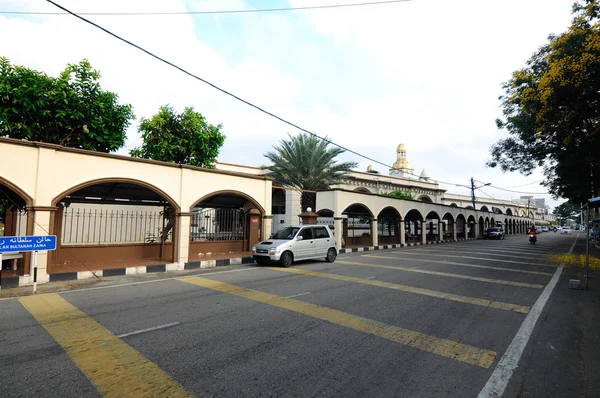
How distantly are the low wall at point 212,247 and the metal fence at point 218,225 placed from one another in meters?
0.32

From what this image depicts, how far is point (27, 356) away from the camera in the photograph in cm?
409

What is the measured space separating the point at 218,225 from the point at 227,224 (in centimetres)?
49

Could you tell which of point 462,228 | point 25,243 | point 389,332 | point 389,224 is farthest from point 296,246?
point 462,228

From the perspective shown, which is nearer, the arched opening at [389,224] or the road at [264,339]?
the road at [264,339]

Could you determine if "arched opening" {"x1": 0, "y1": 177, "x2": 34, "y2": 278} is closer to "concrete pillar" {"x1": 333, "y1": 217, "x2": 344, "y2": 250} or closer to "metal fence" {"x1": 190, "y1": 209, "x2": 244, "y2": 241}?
"metal fence" {"x1": 190, "y1": 209, "x2": 244, "y2": 241}

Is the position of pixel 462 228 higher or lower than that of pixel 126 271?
higher

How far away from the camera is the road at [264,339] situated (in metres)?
3.41

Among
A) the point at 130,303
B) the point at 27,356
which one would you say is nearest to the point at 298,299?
the point at 130,303

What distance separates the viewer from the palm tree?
70.7 ft

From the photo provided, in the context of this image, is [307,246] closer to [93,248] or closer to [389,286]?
[389,286]

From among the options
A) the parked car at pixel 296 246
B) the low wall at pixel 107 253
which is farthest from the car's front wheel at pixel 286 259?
the low wall at pixel 107 253

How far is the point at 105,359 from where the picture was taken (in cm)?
403

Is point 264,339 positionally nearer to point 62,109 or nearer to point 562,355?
point 562,355

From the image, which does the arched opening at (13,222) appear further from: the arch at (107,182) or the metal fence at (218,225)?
the metal fence at (218,225)
